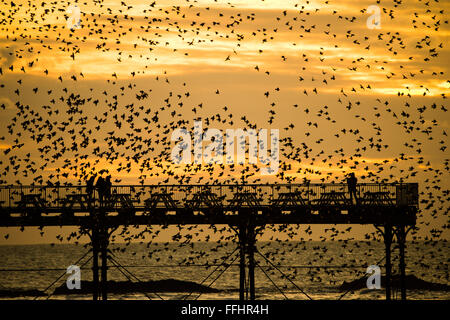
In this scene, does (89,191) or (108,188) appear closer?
(108,188)

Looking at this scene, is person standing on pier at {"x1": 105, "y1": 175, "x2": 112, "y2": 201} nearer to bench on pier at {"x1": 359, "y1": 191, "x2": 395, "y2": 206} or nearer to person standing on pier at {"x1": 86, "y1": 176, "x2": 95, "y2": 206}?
person standing on pier at {"x1": 86, "y1": 176, "x2": 95, "y2": 206}

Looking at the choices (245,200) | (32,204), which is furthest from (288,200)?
(32,204)

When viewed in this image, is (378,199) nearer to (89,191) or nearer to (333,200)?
(333,200)

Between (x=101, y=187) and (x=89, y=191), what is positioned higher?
(x=101, y=187)

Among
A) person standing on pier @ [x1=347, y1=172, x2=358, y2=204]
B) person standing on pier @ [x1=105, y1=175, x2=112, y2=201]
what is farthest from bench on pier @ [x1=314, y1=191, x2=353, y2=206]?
person standing on pier @ [x1=105, y1=175, x2=112, y2=201]

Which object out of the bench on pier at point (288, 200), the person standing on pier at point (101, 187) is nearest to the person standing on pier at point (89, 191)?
the person standing on pier at point (101, 187)

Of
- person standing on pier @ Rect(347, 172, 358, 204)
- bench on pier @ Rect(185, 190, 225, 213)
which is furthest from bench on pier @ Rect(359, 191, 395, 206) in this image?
bench on pier @ Rect(185, 190, 225, 213)

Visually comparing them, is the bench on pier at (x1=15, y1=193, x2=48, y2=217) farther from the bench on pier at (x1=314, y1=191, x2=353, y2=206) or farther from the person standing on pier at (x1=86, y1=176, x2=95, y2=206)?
the bench on pier at (x1=314, y1=191, x2=353, y2=206)

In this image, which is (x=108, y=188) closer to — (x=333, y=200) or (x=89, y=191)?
(x=89, y=191)

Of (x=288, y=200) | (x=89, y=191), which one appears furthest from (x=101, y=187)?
(x=288, y=200)

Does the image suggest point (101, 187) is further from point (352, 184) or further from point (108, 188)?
point (352, 184)

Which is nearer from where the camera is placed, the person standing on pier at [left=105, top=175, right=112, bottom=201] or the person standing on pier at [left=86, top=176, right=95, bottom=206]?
the person standing on pier at [left=105, top=175, right=112, bottom=201]

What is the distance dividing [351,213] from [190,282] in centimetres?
6930
